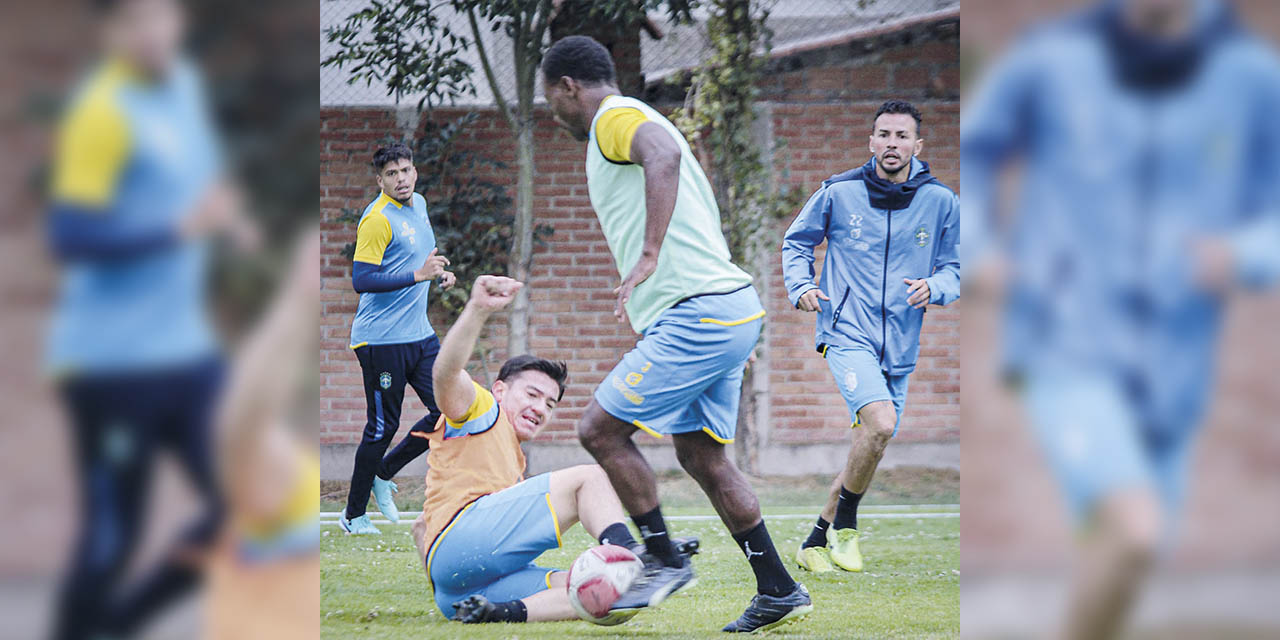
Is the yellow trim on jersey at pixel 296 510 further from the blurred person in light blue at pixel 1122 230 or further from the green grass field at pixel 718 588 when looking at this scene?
the green grass field at pixel 718 588

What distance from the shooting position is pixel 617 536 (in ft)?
8.74

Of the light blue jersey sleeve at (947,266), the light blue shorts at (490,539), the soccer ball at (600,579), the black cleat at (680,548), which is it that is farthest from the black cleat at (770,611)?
the light blue jersey sleeve at (947,266)

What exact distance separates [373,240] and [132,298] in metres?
3.37

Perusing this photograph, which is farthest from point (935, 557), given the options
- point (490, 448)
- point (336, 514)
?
point (336, 514)

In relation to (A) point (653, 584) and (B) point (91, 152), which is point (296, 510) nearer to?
(B) point (91, 152)

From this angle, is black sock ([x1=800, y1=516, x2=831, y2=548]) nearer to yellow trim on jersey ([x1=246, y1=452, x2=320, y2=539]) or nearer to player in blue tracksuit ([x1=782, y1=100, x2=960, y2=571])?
player in blue tracksuit ([x1=782, y1=100, x2=960, y2=571])

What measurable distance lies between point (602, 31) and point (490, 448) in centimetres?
327

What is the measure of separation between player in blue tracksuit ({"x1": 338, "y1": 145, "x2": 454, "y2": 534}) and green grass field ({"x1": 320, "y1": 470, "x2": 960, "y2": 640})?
318 millimetres

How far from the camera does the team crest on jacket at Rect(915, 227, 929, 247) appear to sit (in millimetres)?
3799

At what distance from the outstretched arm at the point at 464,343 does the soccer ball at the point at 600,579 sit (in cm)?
53

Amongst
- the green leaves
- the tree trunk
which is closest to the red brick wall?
the tree trunk

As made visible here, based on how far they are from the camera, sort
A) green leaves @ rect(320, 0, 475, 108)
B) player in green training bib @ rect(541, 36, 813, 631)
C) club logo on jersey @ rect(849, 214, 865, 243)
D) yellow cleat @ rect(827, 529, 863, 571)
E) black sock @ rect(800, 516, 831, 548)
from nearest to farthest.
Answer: player in green training bib @ rect(541, 36, 813, 631) < yellow cleat @ rect(827, 529, 863, 571) < black sock @ rect(800, 516, 831, 548) < club logo on jersey @ rect(849, 214, 865, 243) < green leaves @ rect(320, 0, 475, 108)

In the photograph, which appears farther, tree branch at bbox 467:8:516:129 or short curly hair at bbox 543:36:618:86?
tree branch at bbox 467:8:516:129

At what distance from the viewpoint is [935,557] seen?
3832 millimetres
